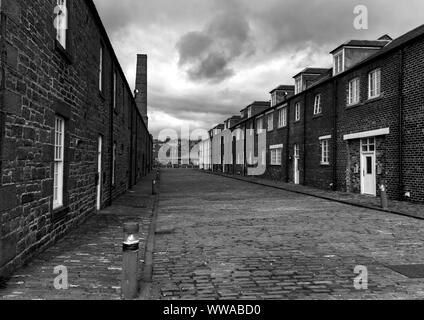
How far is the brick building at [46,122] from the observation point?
16.6 ft

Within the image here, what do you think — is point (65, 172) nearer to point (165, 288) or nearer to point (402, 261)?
point (165, 288)

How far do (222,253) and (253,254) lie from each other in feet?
1.85

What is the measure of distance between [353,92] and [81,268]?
17.6 metres

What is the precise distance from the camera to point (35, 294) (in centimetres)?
445

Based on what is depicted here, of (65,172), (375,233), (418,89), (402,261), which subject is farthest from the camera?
(418,89)

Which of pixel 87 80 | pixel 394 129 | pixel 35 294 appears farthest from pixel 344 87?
pixel 35 294

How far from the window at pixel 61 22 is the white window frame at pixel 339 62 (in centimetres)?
1690

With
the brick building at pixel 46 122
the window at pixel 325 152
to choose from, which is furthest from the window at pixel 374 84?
the brick building at pixel 46 122

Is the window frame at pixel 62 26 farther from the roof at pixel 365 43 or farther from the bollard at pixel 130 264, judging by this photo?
the roof at pixel 365 43

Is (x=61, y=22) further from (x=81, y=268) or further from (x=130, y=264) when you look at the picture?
(x=130, y=264)

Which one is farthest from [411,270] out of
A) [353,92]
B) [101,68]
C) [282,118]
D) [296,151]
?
[282,118]

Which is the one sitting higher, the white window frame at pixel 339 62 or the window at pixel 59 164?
the white window frame at pixel 339 62

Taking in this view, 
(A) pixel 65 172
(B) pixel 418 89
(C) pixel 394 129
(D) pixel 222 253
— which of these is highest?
(B) pixel 418 89

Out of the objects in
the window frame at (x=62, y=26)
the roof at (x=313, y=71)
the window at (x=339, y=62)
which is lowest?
the window frame at (x=62, y=26)
